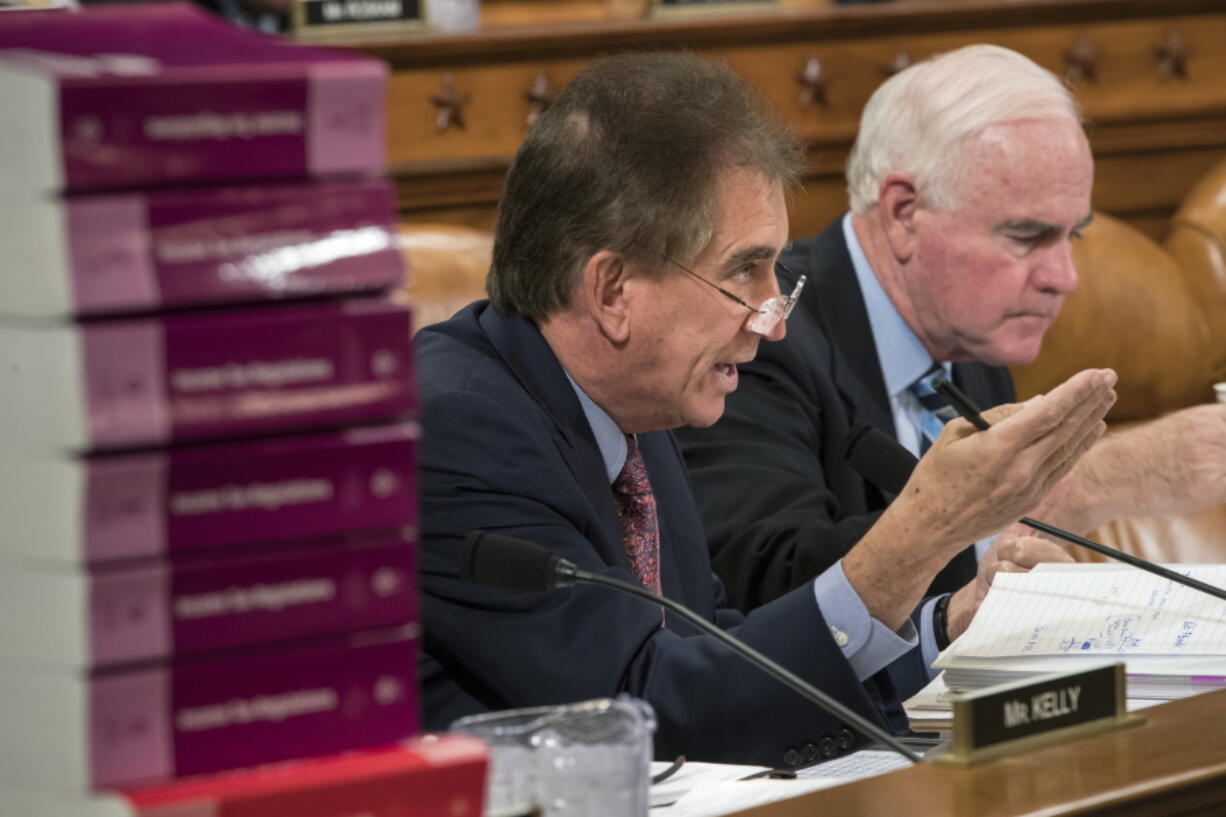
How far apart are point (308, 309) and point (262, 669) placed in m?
0.18

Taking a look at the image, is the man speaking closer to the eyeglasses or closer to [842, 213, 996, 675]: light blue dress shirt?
the eyeglasses

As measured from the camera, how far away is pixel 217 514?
35.7 inches

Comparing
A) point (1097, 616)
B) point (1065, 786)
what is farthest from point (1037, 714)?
point (1097, 616)

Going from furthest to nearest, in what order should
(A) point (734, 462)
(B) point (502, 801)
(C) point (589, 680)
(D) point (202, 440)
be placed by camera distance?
(A) point (734, 462) → (C) point (589, 680) → (B) point (502, 801) → (D) point (202, 440)

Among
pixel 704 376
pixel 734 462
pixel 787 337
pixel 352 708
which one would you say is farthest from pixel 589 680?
pixel 787 337

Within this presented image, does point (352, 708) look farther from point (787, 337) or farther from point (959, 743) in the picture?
point (787, 337)

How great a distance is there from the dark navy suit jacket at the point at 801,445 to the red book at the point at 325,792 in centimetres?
127

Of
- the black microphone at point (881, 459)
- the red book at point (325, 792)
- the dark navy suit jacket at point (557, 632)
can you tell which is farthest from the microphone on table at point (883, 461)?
the red book at point (325, 792)

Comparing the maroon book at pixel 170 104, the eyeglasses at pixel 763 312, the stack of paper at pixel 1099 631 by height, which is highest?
the maroon book at pixel 170 104

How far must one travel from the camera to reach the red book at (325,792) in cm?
88

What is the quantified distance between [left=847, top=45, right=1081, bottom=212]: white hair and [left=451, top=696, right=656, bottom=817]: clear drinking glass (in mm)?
1672

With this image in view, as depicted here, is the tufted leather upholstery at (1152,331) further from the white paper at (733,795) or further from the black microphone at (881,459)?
the white paper at (733,795)

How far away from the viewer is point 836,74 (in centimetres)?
335

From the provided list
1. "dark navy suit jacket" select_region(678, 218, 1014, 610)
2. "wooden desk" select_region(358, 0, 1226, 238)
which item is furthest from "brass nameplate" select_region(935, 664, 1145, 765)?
"wooden desk" select_region(358, 0, 1226, 238)
